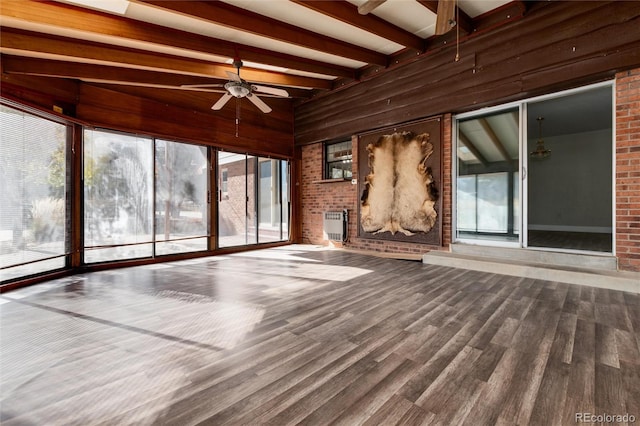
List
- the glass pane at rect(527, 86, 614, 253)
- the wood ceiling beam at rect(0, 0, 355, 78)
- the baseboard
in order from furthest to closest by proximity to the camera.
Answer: the baseboard < the glass pane at rect(527, 86, 614, 253) < the wood ceiling beam at rect(0, 0, 355, 78)

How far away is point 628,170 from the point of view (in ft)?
11.8

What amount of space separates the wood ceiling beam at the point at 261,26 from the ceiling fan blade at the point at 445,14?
2211mm

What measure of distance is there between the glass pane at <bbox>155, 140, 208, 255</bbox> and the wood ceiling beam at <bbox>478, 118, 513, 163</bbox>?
5461 mm

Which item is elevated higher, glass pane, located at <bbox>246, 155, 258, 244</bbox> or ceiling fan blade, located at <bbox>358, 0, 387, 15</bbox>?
ceiling fan blade, located at <bbox>358, 0, 387, 15</bbox>

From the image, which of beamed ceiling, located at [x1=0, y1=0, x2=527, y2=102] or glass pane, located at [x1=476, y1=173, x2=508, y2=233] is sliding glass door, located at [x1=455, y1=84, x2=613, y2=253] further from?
beamed ceiling, located at [x1=0, y1=0, x2=527, y2=102]

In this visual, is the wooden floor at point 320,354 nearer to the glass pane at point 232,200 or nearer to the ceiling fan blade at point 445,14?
the ceiling fan blade at point 445,14

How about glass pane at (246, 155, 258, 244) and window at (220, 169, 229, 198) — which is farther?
glass pane at (246, 155, 258, 244)

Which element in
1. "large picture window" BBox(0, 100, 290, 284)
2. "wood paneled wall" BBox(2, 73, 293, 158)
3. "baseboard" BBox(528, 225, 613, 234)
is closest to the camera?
"large picture window" BBox(0, 100, 290, 284)

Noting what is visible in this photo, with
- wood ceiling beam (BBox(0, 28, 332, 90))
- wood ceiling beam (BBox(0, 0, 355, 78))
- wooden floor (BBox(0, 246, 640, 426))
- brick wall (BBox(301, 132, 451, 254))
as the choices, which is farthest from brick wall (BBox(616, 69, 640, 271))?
wood ceiling beam (BBox(0, 28, 332, 90))

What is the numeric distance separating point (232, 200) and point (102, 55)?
338 centimetres

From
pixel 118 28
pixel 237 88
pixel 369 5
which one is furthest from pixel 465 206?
pixel 118 28

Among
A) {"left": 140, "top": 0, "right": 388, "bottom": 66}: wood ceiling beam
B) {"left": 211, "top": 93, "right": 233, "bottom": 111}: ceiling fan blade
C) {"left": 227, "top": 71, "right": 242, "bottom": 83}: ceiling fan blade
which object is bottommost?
{"left": 211, "top": 93, "right": 233, "bottom": 111}: ceiling fan blade

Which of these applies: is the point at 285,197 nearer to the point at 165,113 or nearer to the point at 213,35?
the point at 165,113

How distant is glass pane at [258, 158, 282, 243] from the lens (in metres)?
7.21
